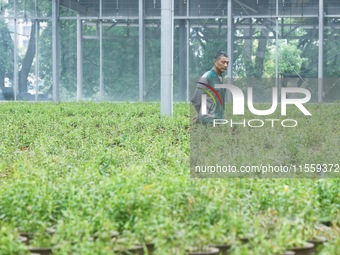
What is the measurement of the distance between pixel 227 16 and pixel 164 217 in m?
25.5

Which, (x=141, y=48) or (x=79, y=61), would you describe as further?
(x=79, y=61)

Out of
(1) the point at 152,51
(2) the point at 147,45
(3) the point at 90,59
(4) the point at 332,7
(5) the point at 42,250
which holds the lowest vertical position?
(5) the point at 42,250

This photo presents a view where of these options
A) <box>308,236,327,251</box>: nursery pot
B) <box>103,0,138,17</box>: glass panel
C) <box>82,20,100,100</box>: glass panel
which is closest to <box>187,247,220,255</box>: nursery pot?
<box>308,236,327,251</box>: nursery pot

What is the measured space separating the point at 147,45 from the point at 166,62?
12.5m

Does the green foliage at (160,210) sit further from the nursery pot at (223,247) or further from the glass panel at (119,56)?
the glass panel at (119,56)

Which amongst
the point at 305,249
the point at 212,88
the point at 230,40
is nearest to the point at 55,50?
the point at 230,40

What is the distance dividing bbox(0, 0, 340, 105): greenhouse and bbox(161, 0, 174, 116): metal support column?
34.9 ft

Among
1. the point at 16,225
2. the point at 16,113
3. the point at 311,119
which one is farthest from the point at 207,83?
the point at 16,113

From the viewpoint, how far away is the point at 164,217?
7.46 metres

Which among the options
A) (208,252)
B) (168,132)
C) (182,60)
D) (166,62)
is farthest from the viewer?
(182,60)

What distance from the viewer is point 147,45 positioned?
109 feet

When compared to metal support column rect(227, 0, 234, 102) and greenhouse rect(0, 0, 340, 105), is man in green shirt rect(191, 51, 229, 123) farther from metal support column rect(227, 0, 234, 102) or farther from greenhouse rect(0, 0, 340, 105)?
metal support column rect(227, 0, 234, 102)

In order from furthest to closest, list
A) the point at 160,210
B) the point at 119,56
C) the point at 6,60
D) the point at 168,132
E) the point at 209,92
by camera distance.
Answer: the point at 6,60, the point at 119,56, the point at 168,132, the point at 209,92, the point at 160,210

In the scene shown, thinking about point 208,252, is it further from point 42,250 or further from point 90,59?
point 90,59
